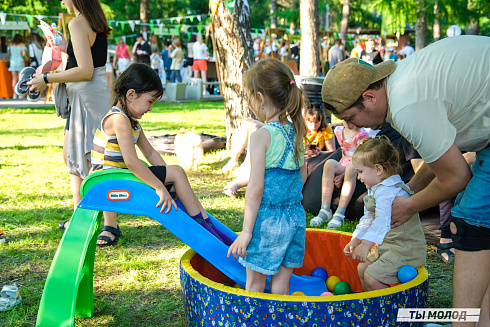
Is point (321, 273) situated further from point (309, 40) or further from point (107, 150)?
point (309, 40)

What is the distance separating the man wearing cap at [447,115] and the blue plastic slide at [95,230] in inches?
40.7

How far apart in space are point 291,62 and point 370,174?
50.8 ft

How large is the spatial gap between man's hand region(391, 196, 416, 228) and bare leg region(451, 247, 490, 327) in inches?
11.4

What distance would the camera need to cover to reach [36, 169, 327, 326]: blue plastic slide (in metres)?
2.62

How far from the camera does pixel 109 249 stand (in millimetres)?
4203

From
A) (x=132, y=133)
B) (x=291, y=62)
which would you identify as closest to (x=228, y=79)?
(x=132, y=133)

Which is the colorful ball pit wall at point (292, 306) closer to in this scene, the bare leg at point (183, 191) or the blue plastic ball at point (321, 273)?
the bare leg at point (183, 191)

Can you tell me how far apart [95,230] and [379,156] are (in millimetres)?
1633

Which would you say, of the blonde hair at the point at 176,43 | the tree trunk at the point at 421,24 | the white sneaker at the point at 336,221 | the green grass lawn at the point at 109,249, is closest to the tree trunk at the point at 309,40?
Answer: the green grass lawn at the point at 109,249

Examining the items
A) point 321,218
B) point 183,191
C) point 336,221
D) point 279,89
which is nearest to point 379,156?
point 279,89

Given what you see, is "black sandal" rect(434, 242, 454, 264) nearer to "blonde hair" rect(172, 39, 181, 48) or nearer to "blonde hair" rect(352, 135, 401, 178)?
"blonde hair" rect(352, 135, 401, 178)

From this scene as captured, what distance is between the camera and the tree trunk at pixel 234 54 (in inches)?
281

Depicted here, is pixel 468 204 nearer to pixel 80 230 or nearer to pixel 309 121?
pixel 80 230

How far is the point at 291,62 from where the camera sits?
17953 mm
